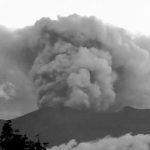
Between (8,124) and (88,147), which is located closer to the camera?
(8,124)

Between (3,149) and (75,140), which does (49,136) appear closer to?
(75,140)

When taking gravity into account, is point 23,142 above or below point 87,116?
below

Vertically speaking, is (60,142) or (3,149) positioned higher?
(60,142)

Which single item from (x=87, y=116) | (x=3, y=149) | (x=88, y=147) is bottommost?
(x=3, y=149)

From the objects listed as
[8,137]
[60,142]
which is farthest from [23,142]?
[60,142]

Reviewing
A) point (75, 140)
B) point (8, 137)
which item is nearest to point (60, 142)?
point (75, 140)

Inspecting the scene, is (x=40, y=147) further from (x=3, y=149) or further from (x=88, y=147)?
(x=88, y=147)
